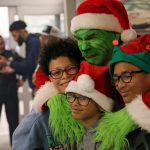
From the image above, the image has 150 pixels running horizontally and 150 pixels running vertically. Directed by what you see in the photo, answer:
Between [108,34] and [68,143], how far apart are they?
470 mm

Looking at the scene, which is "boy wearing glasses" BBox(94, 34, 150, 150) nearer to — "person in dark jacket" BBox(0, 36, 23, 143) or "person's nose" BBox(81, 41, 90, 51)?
"person's nose" BBox(81, 41, 90, 51)

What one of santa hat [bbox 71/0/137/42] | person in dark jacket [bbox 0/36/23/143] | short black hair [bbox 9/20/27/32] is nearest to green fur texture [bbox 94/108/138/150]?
santa hat [bbox 71/0/137/42]

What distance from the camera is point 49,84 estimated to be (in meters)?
1.53

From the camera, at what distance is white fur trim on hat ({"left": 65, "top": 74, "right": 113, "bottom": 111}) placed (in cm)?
130

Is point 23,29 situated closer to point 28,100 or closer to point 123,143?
point 28,100

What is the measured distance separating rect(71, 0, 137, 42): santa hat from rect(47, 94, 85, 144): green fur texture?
0.31 meters

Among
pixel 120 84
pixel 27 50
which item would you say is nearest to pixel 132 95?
pixel 120 84

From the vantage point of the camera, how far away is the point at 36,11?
15.0 ft

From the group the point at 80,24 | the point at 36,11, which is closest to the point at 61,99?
the point at 80,24

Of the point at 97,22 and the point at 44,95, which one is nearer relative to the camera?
the point at 97,22

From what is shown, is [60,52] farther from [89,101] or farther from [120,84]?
[120,84]

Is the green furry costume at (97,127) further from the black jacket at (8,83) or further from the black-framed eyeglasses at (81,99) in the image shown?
the black jacket at (8,83)

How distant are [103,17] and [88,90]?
33 cm

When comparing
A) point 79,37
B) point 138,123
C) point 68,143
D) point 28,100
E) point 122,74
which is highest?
point 79,37
